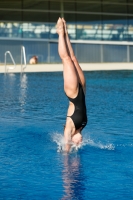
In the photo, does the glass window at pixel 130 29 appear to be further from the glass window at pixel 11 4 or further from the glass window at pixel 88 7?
the glass window at pixel 11 4

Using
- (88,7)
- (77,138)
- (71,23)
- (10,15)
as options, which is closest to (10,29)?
(10,15)

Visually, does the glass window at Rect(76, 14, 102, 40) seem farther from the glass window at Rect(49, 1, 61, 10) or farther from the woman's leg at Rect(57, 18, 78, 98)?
the woman's leg at Rect(57, 18, 78, 98)

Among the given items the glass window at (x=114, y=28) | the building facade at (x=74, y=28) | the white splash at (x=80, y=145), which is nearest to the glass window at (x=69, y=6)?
the building facade at (x=74, y=28)

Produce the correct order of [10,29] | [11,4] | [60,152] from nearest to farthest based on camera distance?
[60,152] → [10,29] → [11,4]

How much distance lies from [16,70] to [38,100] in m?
13.6

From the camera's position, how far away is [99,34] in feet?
118

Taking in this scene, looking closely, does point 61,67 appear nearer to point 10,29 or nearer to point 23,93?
point 10,29

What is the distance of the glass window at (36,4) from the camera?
1382 inches

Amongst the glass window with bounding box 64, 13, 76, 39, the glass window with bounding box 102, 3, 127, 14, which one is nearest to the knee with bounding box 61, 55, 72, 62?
the glass window with bounding box 64, 13, 76, 39

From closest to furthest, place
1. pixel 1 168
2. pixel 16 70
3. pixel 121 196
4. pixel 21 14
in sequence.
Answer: pixel 121 196
pixel 1 168
pixel 16 70
pixel 21 14

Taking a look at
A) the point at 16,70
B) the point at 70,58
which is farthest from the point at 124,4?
the point at 70,58

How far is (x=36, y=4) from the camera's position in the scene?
3525cm

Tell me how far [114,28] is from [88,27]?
72.5 inches

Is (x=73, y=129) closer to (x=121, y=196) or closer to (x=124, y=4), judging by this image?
(x=121, y=196)
